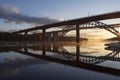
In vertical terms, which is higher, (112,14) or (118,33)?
(112,14)

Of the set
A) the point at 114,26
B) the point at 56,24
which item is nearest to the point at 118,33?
the point at 114,26

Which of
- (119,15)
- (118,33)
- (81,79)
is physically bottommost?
(81,79)

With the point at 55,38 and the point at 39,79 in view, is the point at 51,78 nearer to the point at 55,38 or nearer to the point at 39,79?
the point at 39,79

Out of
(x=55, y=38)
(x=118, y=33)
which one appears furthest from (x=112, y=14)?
(x=55, y=38)

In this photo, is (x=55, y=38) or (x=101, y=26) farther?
(x=55, y=38)

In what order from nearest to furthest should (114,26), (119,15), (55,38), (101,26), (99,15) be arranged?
(119,15)
(99,15)
(114,26)
(101,26)
(55,38)

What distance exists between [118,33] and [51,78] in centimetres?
5773

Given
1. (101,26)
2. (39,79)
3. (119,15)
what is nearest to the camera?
(39,79)

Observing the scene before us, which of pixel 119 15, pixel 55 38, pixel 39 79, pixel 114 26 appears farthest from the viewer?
pixel 55 38

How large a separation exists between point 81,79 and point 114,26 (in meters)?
59.6

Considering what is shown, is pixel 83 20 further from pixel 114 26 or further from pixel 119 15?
pixel 119 15

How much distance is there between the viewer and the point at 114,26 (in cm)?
6844

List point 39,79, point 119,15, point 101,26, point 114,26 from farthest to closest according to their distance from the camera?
point 101,26 < point 114,26 < point 119,15 < point 39,79

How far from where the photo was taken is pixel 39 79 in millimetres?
10906
